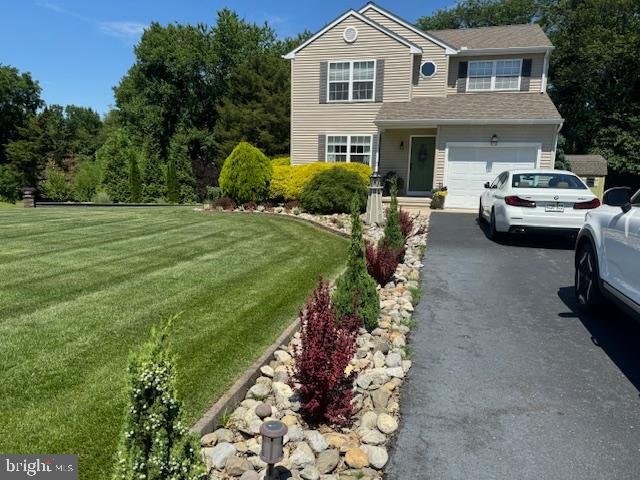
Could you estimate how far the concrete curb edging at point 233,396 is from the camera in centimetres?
296

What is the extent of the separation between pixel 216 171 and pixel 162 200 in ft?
12.4

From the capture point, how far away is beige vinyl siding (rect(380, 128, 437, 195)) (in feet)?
61.4

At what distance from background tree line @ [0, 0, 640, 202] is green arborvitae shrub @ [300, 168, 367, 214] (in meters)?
15.3

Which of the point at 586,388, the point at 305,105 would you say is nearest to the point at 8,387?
the point at 586,388

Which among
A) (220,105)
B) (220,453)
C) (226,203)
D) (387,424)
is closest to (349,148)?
(226,203)

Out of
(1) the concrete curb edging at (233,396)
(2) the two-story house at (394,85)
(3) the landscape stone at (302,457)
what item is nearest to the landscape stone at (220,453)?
(1) the concrete curb edging at (233,396)

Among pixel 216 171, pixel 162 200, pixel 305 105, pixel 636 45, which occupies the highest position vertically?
pixel 636 45

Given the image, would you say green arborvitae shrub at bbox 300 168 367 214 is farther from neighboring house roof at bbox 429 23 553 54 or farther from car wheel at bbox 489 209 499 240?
neighboring house roof at bbox 429 23 553 54

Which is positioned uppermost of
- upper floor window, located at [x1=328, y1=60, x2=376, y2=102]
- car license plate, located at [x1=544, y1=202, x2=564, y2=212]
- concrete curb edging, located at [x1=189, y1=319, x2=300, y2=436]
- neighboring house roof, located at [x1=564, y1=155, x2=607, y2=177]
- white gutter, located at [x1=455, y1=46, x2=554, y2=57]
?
white gutter, located at [x1=455, y1=46, x2=554, y2=57]

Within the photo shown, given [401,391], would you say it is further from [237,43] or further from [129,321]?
[237,43]

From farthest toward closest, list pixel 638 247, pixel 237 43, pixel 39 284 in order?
A: pixel 237 43 → pixel 39 284 → pixel 638 247

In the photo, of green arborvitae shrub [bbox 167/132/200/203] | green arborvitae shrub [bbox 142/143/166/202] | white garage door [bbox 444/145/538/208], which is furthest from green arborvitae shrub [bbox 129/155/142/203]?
white garage door [bbox 444/145/538/208]

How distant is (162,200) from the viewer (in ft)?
87.4

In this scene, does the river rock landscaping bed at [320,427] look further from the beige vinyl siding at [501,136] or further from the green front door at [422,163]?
the green front door at [422,163]
